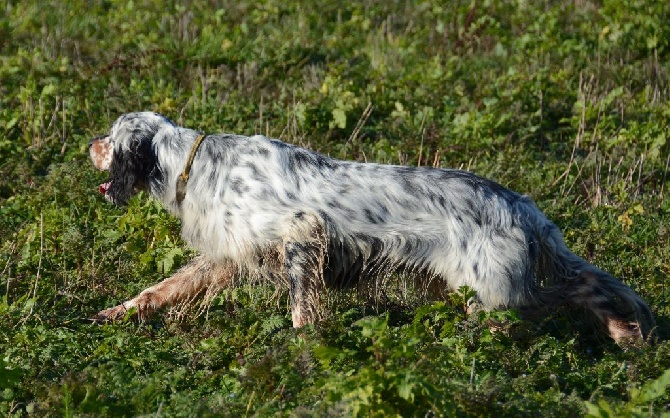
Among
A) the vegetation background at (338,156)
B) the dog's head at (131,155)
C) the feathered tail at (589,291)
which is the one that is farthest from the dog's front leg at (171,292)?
the feathered tail at (589,291)

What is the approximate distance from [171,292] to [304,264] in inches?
39.3

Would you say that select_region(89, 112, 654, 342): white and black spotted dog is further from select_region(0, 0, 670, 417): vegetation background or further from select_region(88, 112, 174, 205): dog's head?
select_region(0, 0, 670, 417): vegetation background

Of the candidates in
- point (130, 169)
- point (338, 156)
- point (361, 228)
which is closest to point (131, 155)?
point (130, 169)

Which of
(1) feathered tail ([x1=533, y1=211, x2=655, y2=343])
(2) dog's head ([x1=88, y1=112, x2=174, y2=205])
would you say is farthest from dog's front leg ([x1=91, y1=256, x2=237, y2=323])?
(1) feathered tail ([x1=533, y1=211, x2=655, y2=343])

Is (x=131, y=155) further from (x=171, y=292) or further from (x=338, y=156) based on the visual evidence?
(x=338, y=156)

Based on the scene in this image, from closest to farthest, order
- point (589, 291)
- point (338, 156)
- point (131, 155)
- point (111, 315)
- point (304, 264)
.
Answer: point (304, 264)
point (589, 291)
point (131, 155)
point (111, 315)
point (338, 156)

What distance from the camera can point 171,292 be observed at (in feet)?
20.3

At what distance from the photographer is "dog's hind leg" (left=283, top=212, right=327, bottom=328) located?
5.56 m

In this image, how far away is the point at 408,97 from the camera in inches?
349

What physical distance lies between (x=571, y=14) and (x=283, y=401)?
24.3ft

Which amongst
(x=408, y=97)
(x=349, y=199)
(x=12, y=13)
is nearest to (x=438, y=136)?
(x=408, y=97)

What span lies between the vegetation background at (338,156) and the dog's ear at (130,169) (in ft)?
2.25

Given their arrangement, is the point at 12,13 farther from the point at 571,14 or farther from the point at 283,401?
the point at 283,401

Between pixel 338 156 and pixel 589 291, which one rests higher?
pixel 589 291
